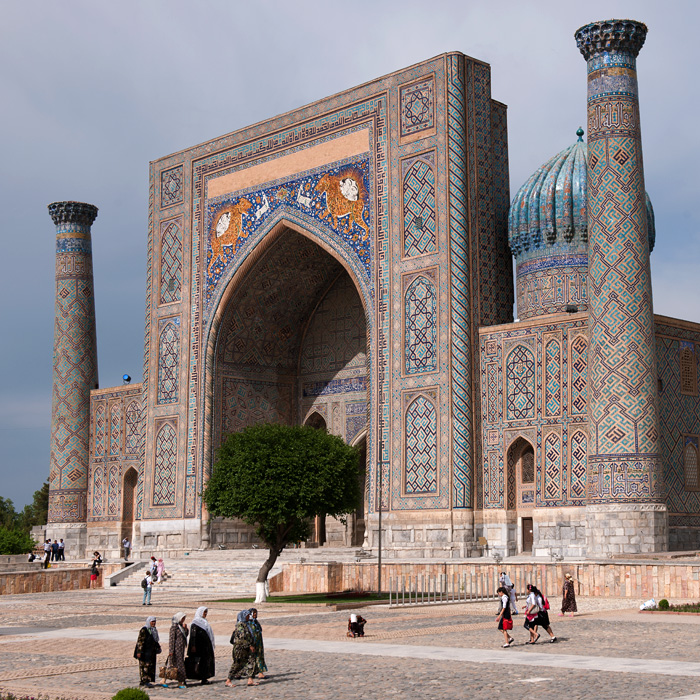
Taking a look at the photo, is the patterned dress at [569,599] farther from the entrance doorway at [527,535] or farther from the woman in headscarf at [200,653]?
the woman in headscarf at [200,653]

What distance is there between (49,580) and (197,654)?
1287cm

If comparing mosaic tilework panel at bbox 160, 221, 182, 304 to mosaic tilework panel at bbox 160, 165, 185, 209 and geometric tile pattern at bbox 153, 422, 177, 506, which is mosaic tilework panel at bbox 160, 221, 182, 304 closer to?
mosaic tilework panel at bbox 160, 165, 185, 209

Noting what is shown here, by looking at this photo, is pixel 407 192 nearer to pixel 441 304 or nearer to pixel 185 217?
pixel 441 304

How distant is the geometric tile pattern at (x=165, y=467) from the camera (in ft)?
70.8

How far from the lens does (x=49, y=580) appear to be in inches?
771

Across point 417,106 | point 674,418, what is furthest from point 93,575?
point 674,418

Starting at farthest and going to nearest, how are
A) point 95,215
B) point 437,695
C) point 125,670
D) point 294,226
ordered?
point 95,215 < point 294,226 < point 125,670 < point 437,695

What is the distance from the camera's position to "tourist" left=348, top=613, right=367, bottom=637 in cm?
989

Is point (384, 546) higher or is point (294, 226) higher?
point (294, 226)

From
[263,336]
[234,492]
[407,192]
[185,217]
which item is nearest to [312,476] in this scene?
[234,492]

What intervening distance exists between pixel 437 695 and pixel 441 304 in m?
11.5

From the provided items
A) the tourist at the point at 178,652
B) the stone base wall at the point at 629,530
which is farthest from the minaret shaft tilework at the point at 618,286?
the tourist at the point at 178,652

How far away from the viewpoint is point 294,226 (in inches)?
802

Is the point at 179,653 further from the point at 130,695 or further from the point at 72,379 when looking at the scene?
the point at 72,379
